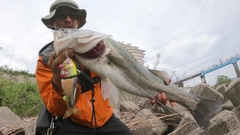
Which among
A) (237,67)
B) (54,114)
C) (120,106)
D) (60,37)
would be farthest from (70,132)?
(237,67)

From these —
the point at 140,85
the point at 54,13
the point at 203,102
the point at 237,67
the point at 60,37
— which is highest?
the point at 237,67

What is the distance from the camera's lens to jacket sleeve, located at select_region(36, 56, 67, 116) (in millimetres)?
2484

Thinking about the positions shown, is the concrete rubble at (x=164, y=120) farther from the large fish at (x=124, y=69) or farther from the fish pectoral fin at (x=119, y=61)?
the fish pectoral fin at (x=119, y=61)

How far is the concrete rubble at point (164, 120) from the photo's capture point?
3688 millimetres

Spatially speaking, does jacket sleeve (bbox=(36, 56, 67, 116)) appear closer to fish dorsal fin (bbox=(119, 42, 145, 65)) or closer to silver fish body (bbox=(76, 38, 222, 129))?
silver fish body (bbox=(76, 38, 222, 129))

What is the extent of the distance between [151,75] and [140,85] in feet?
0.74

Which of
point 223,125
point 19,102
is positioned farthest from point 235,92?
point 19,102

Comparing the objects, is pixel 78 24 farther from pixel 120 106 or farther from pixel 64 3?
pixel 120 106

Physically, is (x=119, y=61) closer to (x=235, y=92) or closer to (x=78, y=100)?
(x=78, y=100)

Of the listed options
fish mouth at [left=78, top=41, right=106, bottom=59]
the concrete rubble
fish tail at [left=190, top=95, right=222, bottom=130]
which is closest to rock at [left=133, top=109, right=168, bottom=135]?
the concrete rubble

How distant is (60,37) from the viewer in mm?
2123

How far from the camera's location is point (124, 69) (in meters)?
2.58

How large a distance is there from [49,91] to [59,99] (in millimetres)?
269

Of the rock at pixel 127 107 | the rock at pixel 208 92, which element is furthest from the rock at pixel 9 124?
the rock at pixel 208 92
